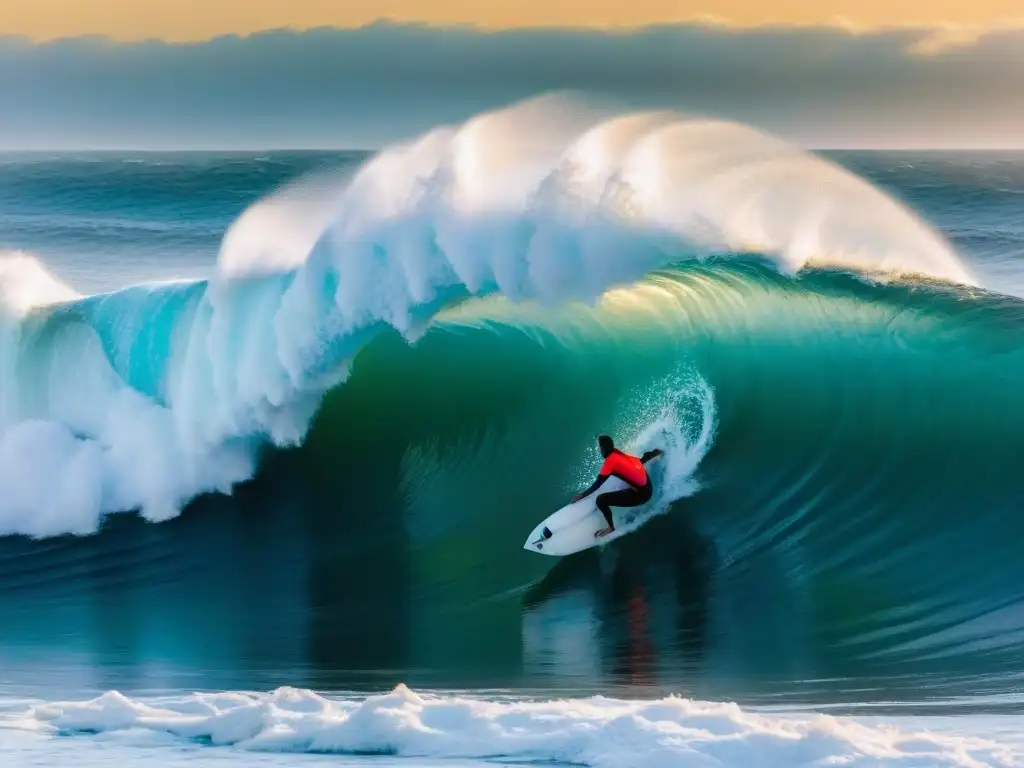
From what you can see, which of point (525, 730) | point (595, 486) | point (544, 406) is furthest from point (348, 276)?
point (525, 730)

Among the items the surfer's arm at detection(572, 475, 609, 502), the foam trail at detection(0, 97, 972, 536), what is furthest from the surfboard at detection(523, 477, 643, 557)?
the foam trail at detection(0, 97, 972, 536)

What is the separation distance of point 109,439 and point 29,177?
34.8 meters

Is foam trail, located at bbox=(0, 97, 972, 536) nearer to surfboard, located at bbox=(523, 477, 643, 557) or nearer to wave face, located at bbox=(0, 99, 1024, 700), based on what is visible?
wave face, located at bbox=(0, 99, 1024, 700)

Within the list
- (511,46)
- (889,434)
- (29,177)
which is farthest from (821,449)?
(511,46)

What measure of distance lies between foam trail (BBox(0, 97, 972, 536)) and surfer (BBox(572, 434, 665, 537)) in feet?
7.60

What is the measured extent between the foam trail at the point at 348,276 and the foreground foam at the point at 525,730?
432 centimetres

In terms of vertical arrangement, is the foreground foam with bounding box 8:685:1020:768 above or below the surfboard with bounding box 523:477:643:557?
below

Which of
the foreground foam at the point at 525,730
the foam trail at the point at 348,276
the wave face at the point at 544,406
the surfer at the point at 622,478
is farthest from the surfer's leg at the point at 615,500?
the foreground foam at the point at 525,730

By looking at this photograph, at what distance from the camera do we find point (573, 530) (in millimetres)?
9391

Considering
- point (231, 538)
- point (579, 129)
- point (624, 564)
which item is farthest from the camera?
point (579, 129)

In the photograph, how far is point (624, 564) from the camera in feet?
30.6

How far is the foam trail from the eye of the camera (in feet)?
37.1

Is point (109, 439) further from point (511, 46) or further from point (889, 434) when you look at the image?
point (511, 46)

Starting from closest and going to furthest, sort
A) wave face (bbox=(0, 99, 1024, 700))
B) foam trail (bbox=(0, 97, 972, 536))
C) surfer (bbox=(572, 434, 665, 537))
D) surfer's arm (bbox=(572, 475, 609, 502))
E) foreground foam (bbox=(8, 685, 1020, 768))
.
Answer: foreground foam (bbox=(8, 685, 1020, 768)), wave face (bbox=(0, 99, 1024, 700)), surfer (bbox=(572, 434, 665, 537)), surfer's arm (bbox=(572, 475, 609, 502)), foam trail (bbox=(0, 97, 972, 536))
